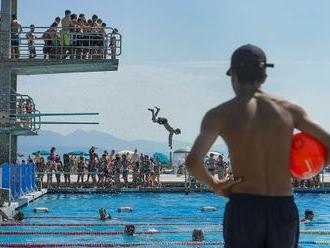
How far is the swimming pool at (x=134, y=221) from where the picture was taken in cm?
1112

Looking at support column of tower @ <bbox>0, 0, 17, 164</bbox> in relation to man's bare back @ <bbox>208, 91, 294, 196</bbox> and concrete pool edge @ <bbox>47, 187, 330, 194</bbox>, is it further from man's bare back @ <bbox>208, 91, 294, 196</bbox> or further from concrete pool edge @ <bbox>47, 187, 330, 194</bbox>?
→ man's bare back @ <bbox>208, 91, 294, 196</bbox>

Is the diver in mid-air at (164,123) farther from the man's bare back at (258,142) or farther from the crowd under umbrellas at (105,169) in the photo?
the man's bare back at (258,142)

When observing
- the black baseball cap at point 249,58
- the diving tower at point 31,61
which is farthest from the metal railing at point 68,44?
the black baseball cap at point 249,58

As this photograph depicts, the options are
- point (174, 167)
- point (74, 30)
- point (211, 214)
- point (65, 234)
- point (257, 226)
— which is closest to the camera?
point (257, 226)

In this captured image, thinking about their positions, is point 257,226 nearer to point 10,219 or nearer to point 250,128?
point 250,128

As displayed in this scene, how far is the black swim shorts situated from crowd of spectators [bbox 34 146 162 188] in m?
21.0

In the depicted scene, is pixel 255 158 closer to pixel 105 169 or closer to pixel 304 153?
pixel 304 153

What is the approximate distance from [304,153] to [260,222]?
17.1 inches

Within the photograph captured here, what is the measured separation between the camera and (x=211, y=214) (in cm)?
1642

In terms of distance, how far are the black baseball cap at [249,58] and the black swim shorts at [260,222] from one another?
0.64m

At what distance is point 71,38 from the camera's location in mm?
21266

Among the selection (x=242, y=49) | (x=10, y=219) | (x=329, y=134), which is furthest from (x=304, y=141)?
(x=10, y=219)

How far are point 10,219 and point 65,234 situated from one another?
10.6 feet

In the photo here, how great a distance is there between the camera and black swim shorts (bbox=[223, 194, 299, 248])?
10.4ft
